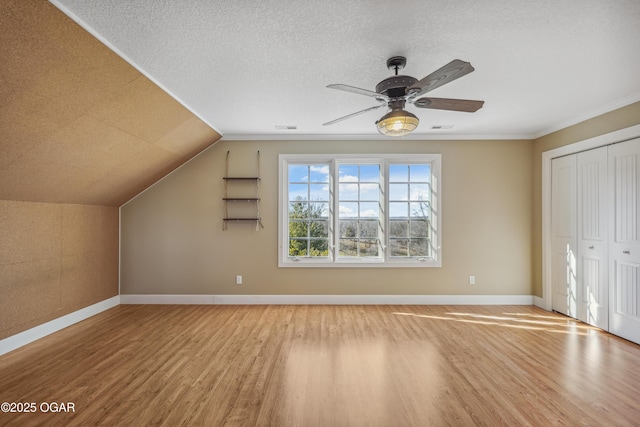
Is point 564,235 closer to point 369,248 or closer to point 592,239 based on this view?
point 592,239

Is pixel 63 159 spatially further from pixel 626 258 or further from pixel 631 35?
pixel 626 258

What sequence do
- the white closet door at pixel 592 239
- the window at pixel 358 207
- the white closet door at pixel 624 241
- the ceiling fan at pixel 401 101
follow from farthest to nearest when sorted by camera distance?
the window at pixel 358 207 → the white closet door at pixel 592 239 → the white closet door at pixel 624 241 → the ceiling fan at pixel 401 101

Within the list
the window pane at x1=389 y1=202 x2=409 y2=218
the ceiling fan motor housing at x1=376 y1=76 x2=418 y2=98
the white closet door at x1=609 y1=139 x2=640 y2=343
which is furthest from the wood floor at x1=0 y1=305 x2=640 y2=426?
the ceiling fan motor housing at x1=376 y1=76 x2=418 y2=98

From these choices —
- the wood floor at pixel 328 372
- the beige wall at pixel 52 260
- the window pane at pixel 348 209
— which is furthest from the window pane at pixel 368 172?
the beige wall at pixel 52 260

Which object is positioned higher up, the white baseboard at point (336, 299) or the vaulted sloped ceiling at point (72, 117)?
the vaulted sloped ceiling at point (72, 117)

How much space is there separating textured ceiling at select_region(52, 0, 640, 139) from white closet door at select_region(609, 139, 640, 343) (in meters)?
0.65

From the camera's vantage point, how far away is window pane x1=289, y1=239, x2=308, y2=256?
464 cm

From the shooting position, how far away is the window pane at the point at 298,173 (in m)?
4.68

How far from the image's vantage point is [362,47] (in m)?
2.17

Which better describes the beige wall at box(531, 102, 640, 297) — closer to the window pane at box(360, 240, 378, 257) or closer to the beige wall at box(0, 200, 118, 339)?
the window pane at box(360, 240, 378, 257)

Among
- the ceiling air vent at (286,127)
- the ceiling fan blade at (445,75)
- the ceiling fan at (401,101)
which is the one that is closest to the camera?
the ceiling fan blade at (445,75)

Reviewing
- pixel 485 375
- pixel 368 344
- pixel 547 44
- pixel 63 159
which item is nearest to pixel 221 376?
pixel 368 344

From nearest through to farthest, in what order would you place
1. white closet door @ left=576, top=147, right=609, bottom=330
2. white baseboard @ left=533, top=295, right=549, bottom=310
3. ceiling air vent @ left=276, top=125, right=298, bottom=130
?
white closet door @ left=576, top=147, right=609, bottom=330
ceiling air vent @ left=276, top=125, right=298, bottom=130
white baseboard @ left=533, top=295, right=549, bottom=310

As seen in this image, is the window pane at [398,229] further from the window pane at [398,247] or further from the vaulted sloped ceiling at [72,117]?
the vaulted sloped ceiling at [72,117]
